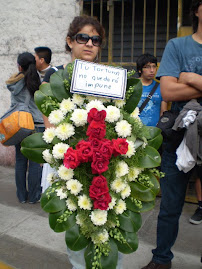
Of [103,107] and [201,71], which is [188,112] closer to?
[201,71]

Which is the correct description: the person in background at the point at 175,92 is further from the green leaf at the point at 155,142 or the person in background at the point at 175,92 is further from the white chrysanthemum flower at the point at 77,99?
the white chrysanthemum flower at the point at 77,99

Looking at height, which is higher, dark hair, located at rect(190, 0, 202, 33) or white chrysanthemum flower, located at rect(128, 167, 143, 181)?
dark hair, located at rect(190, 0, 202, 33)

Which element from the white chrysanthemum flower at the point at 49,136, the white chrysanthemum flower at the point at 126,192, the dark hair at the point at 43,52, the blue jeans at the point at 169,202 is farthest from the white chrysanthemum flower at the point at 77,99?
the dark hair at the point at 43,52

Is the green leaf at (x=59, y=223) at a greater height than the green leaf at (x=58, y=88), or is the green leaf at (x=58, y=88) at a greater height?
the green leaf at (x=58, y=88)

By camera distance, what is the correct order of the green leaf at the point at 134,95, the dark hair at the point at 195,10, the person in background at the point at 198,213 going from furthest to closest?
the person in background at the point at 198,213, the dark hair at the point at 195,10, the green leaf at the point at 134,95

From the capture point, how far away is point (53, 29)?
5254 mm

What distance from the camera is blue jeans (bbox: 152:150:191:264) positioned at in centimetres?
237

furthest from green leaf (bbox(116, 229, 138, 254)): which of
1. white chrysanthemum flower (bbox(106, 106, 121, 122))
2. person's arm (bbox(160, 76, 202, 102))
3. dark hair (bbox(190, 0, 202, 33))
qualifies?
dark hair (bbox(190, 0, 202, 33))

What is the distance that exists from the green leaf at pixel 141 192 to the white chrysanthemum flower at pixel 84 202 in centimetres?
27

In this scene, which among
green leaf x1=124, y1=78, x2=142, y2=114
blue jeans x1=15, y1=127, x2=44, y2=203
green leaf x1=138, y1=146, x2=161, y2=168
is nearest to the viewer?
green leaf x1=138, y1=146, x2=161, y2=168

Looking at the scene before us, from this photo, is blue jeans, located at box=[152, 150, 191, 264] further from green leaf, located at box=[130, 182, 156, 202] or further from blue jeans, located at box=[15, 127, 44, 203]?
blue jeans, located at box=[15, 127, 44, 203]

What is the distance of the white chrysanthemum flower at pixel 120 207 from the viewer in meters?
1.69

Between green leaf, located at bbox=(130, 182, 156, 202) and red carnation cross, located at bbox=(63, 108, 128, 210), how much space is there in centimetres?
22

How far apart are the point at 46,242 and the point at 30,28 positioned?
3.76 m
